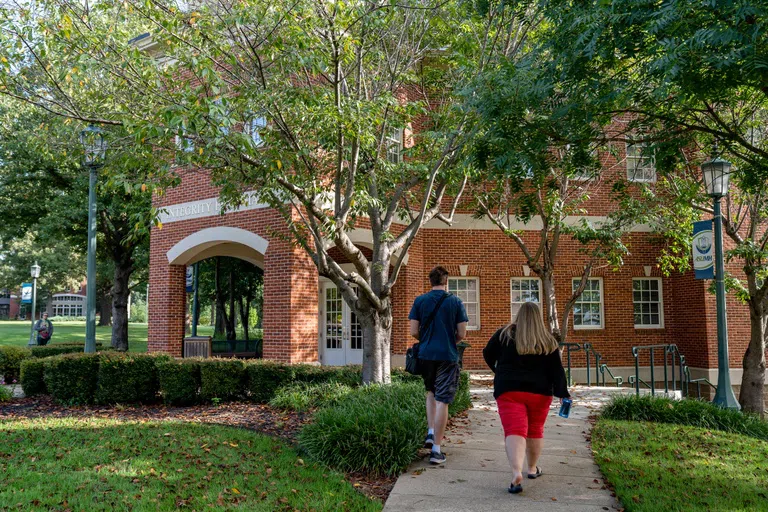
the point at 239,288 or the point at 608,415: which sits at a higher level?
the point at 239,288

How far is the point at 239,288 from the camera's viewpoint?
25.8m

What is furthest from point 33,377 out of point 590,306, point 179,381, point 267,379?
point 590,306

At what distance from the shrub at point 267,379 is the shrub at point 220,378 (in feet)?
0.76

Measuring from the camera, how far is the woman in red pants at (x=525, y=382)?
4953mm

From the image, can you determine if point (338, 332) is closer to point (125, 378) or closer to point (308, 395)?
point (125, 378)

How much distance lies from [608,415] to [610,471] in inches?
124

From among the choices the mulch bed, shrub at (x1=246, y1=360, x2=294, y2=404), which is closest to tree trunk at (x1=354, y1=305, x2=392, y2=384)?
the mulch bed

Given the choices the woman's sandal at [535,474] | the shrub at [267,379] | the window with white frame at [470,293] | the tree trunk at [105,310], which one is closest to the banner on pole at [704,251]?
the woman's sandal at [535,474]

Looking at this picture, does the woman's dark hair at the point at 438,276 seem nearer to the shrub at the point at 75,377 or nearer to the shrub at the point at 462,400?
the shrub at the point at 462,400

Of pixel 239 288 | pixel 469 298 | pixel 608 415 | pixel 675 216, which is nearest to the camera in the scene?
pixel 608 415

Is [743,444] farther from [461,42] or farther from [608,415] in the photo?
[461,42]

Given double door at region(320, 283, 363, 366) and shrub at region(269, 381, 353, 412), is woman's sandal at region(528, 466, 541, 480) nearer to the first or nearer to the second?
shrub at region(269, 381, 353, 412)

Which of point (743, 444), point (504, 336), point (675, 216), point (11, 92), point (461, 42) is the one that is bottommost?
point (743, 444)

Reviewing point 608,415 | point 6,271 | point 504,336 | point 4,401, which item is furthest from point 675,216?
point 6,271
